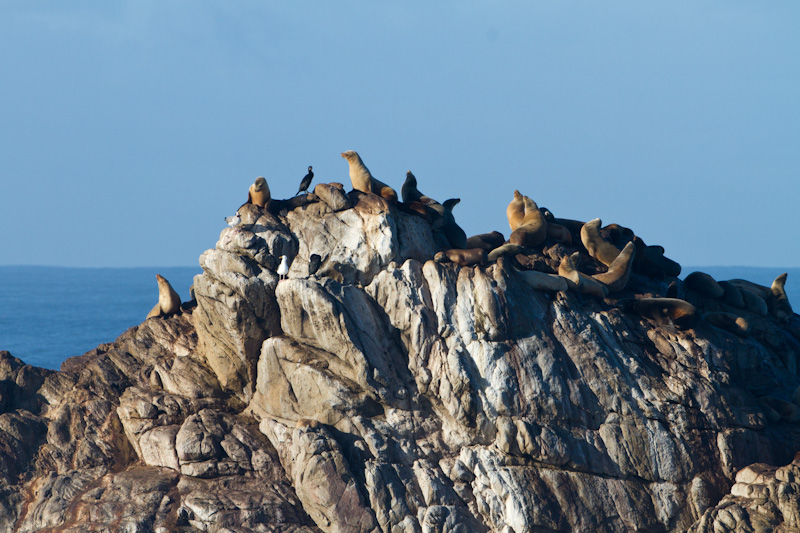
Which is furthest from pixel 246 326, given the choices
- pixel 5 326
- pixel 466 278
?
pixel 5 326

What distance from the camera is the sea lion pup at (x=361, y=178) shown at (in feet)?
78.0

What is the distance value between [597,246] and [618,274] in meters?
1.26

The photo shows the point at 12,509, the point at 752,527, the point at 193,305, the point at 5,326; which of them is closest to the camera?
the point at 752,527

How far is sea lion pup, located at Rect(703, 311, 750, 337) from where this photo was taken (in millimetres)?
23734

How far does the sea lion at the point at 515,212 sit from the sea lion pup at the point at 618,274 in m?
2.61

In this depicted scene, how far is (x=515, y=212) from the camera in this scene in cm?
2567

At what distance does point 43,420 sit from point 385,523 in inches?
313

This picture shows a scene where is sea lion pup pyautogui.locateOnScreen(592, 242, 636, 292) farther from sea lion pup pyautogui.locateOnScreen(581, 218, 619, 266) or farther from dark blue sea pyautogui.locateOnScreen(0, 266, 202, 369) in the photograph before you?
dark blue sea pyautogui.locateOnScreen(0, 266, 202, 369)

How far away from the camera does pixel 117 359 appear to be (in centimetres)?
2347

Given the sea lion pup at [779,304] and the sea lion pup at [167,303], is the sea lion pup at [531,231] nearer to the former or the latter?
the sea lion pup at [779,304]

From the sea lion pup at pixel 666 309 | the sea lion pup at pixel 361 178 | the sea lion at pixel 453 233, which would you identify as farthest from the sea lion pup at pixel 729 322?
the sea lion pup at pixel 361 178

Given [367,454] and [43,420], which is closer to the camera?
[367,454]

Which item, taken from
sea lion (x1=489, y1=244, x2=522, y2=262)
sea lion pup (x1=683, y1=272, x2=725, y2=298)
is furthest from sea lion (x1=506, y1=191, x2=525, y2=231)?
sea lion pup (x1=683, y1=272, x2=725, y2=298)

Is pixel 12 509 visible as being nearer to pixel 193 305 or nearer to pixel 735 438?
pixel 193 305
